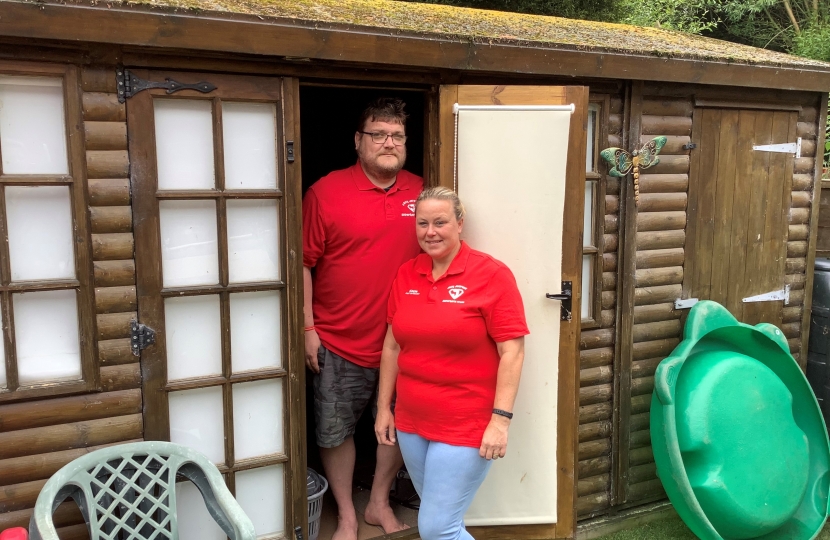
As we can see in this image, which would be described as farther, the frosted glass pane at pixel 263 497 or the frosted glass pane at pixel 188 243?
the frosted glass pane at pixel 263 497

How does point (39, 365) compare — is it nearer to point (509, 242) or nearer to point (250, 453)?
point (250, 453)

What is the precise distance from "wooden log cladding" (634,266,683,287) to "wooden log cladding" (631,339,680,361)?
1.12ft

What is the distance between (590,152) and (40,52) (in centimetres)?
256

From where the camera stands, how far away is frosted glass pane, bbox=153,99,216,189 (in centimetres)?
267

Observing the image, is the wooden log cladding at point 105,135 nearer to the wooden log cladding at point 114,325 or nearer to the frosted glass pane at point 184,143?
the frosted glass pane at point 184,143

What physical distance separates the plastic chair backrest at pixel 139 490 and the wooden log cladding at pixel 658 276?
8.00 feet

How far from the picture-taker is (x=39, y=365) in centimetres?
257

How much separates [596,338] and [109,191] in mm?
2539

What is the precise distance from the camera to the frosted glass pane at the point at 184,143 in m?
2.67

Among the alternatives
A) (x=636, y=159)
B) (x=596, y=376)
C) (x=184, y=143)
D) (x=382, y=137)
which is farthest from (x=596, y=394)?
(x=184, y=143)

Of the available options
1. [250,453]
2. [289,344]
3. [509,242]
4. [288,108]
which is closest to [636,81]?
[509,242]

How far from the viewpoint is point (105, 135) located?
2.55m

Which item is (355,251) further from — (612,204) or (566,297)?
(612,204)

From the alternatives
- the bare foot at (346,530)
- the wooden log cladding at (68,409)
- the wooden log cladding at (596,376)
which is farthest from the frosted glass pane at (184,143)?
the wooden log cladding at (596,376)
